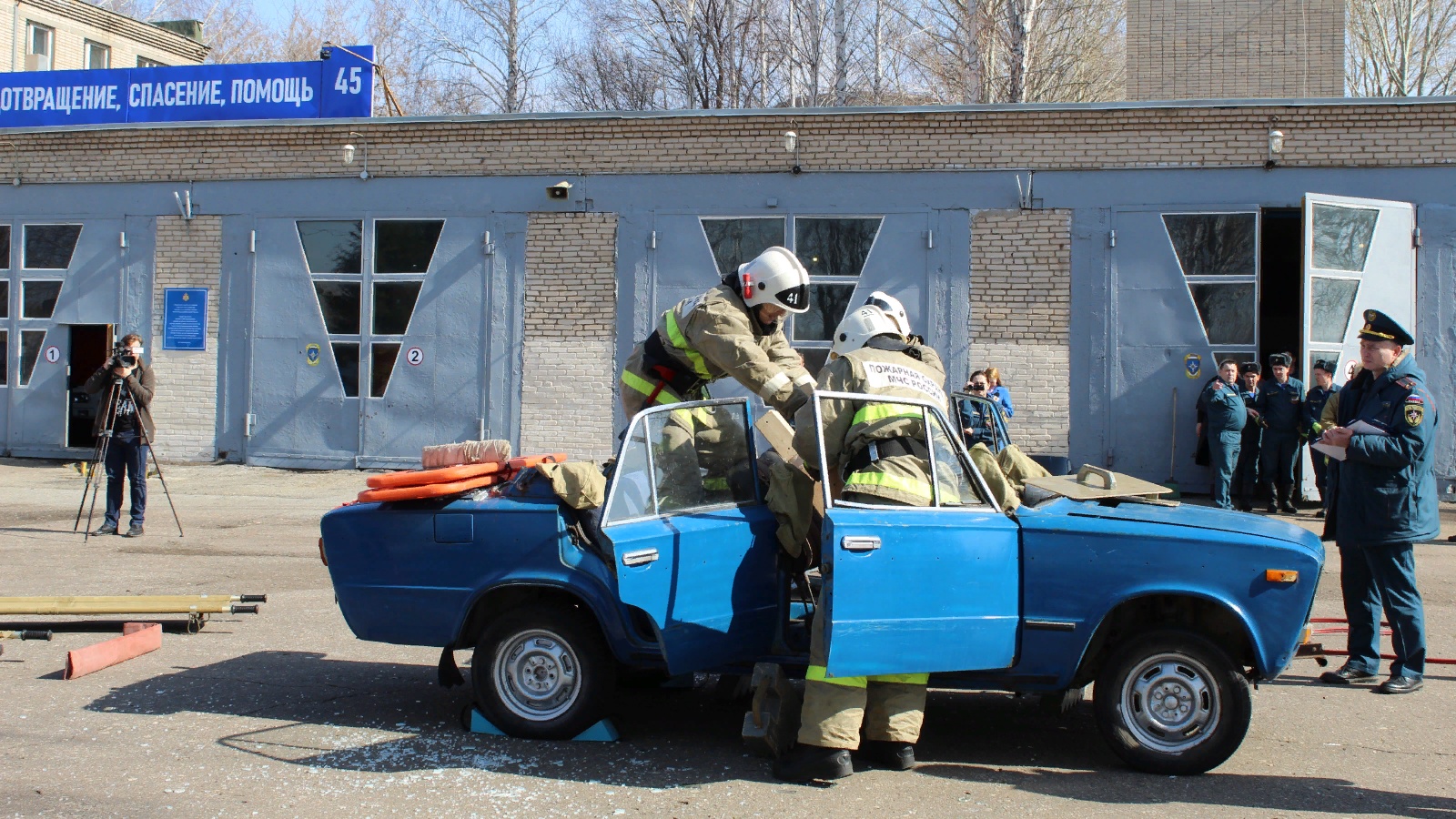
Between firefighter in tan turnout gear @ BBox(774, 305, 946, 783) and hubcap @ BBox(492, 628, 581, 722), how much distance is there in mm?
1017

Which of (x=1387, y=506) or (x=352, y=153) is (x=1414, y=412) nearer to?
(x=1387, y=506)

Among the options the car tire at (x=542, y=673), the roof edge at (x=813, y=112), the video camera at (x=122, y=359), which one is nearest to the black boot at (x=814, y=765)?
the car tire at (x=542, y=673)

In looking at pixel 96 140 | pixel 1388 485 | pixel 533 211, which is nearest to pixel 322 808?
pixel 1388 485

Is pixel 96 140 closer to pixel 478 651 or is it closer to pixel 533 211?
pixel 533 211

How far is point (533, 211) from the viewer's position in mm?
15820

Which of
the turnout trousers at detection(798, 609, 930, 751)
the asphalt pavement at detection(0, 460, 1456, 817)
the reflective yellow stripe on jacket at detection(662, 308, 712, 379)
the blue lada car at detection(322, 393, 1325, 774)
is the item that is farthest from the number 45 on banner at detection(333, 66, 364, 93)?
the turnout trousers at detection(798, 609, 930, 751)

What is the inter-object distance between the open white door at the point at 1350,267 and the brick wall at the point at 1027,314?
2.82 metres

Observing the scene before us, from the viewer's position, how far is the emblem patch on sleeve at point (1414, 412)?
19.0 feet

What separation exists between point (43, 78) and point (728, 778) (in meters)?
18.4

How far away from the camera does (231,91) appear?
17.2 metres

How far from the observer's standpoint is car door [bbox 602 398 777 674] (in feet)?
15.4

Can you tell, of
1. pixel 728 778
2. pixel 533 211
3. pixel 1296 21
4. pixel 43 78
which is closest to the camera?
pixel 728 778

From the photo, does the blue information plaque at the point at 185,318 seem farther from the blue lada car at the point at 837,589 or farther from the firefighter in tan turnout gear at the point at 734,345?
the blue lada car at the point at 837,589

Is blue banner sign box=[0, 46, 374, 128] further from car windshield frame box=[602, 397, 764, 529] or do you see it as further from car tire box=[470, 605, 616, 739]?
car tire box=[470, 605, 616, 739]
